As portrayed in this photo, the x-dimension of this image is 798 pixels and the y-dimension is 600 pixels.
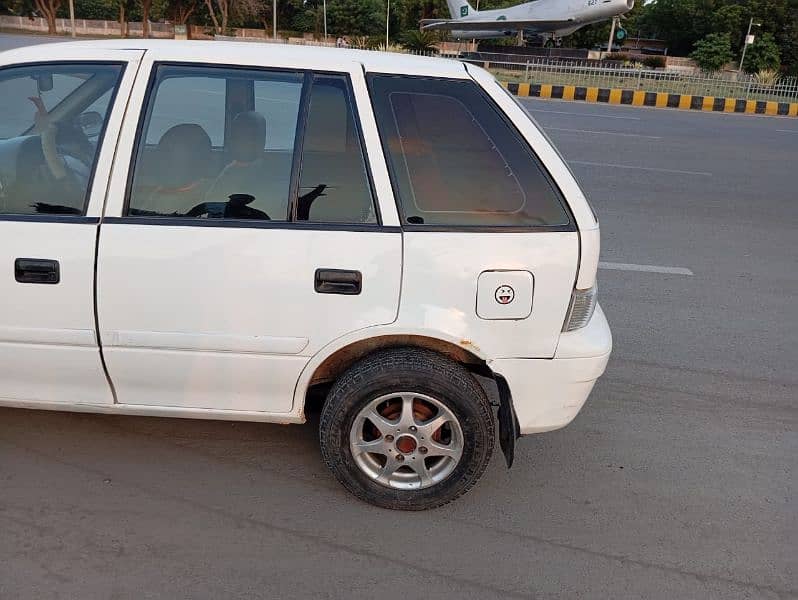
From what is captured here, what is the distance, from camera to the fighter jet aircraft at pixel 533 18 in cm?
3669

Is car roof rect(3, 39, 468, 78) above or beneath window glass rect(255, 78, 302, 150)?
above

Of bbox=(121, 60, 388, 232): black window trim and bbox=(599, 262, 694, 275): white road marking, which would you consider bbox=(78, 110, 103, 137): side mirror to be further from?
bbox=(599, 262, 694, 275): white road marking

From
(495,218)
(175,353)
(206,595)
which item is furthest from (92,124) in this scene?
(206,595)

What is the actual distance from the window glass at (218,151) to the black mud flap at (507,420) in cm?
110

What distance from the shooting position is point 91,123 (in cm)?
310

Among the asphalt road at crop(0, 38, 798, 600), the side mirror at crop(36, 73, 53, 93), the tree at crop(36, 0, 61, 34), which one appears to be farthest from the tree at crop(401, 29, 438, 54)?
the side mirror at crop(36, 73, 53, 93)

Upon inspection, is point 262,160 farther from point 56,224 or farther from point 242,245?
point 56,224

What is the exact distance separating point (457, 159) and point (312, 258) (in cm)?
69

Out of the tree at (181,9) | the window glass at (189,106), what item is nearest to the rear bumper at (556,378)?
the window glass at (189,106)

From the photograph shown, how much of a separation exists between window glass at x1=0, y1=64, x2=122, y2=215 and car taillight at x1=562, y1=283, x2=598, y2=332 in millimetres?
1922

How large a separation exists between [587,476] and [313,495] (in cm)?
124

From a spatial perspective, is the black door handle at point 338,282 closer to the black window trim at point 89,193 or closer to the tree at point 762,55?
the black window trim at point 89,193

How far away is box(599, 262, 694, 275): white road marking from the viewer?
6336 millimetres

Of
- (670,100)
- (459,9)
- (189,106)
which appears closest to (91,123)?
(189,106)
